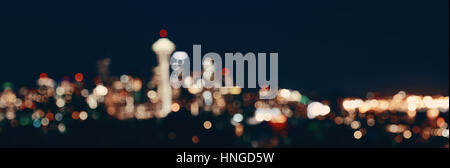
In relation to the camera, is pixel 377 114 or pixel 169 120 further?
pixel 377 114

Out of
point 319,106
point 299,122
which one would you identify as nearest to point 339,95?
point 319,106

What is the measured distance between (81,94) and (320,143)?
17788 mm

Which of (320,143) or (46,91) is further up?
(46,91)

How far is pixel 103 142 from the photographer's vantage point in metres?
14.4

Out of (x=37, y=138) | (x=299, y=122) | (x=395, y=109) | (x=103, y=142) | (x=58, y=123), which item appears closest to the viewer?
(x=103, y=142)

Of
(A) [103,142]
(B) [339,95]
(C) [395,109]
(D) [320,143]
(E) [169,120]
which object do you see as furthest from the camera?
(C) [395,109]

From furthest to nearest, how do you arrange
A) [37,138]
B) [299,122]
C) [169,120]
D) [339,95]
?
[339,95], [299,122], [169,120], [37,138]

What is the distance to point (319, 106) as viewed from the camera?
98.0 ft

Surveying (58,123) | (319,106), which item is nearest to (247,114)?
(319,106)

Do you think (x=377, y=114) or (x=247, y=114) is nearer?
(x=247, y=114)
